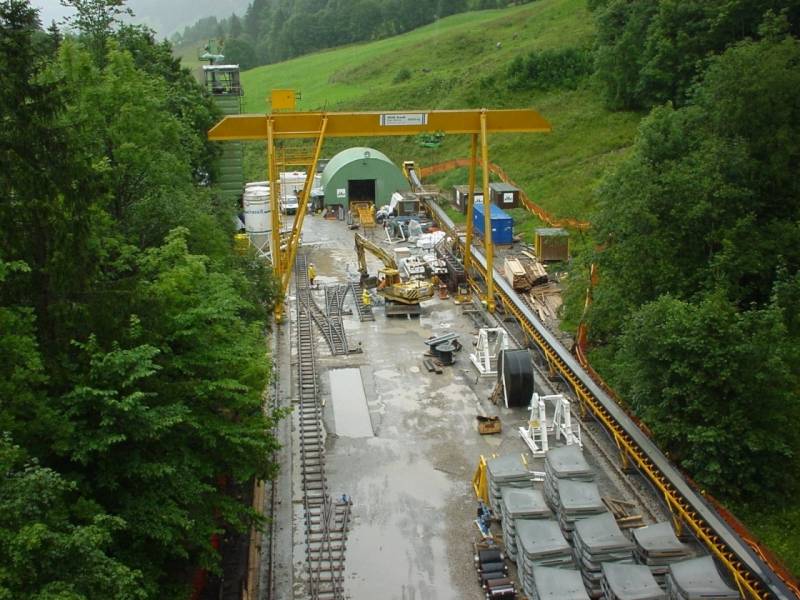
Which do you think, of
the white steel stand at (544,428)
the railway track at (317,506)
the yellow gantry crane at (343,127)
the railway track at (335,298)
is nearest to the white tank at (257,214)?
the railway track at (335,298)

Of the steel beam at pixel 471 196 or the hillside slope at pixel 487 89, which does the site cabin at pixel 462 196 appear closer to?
the hillside slope at pixel 487 89

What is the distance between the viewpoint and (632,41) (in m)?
42.3

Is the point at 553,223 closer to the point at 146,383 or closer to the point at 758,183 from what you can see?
the point at 758,183

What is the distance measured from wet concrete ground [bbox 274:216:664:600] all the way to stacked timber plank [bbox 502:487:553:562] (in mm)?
835

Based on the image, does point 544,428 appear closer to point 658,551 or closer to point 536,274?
point 658,551

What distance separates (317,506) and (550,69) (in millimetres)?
45014

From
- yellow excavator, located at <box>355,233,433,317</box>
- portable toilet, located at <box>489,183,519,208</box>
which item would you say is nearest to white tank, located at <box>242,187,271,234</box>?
yellow excavator, located at <box>355,233,433,317</box>

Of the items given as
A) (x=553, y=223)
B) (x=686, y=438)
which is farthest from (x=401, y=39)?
(x=686, y=438)

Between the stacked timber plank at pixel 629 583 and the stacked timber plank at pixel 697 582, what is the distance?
278 millimetres

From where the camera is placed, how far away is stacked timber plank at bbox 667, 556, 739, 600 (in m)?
12.9

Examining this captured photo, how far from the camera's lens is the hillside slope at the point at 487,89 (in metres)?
42.3

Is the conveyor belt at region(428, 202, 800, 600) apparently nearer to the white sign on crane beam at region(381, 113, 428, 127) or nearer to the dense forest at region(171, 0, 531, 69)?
the white sign on crane beam at region(381, 113, 428, 127)

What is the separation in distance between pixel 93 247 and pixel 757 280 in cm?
1625

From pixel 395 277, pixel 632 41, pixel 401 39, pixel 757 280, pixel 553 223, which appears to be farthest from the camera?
pixel 401 39
